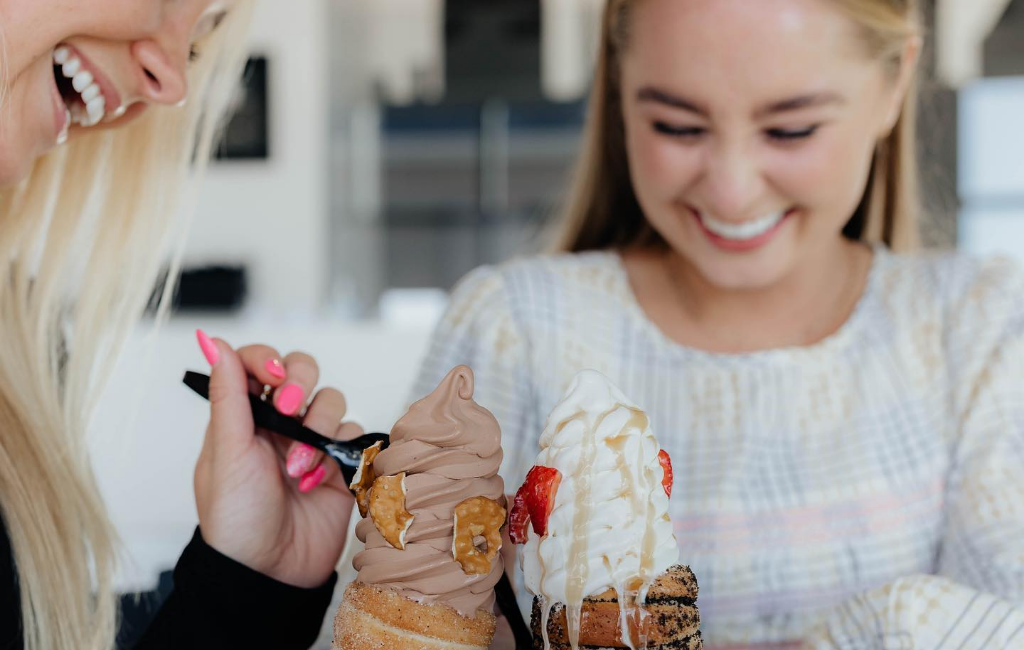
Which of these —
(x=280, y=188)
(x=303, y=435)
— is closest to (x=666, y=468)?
(x=303, y=435)

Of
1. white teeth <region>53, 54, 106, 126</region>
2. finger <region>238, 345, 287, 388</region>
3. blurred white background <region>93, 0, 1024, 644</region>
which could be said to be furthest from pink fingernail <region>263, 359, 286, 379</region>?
blurred white background <region>93, 0, 1024, 644</region>

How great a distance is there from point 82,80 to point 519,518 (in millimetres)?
520

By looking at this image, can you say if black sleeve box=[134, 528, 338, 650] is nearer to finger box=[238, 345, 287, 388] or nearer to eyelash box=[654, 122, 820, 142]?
finger box=[238, 345, 287, 388]

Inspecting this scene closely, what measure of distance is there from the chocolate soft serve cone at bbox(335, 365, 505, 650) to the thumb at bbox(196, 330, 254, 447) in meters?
0.27

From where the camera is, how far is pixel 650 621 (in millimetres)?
618

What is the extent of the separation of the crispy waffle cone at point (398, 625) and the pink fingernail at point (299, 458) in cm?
25

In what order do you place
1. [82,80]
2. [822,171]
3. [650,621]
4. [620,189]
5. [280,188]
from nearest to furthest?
1. [650,621]
2. [82,80]
3. [822,171]
4. [620,189]
5. [280,188]

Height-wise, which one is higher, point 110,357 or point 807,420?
point 110,357

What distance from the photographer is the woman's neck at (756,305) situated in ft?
4.16

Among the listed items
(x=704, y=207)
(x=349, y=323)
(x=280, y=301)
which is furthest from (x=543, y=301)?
(x=280, y=301)

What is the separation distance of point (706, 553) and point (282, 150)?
3.84 metres

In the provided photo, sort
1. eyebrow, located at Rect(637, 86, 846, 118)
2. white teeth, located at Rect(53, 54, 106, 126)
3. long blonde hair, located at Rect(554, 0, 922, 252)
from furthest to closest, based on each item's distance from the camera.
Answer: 1. long blonde hair, located at Rect(554, 0, 922, 252)
2. eyebrow, located at Rect(637, 86, 846, 118)
3. white teeth, located at Rect(53, 54, 106, 126)

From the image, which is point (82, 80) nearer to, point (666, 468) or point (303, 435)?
point (303, 435)

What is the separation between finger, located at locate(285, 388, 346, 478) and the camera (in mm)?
876
